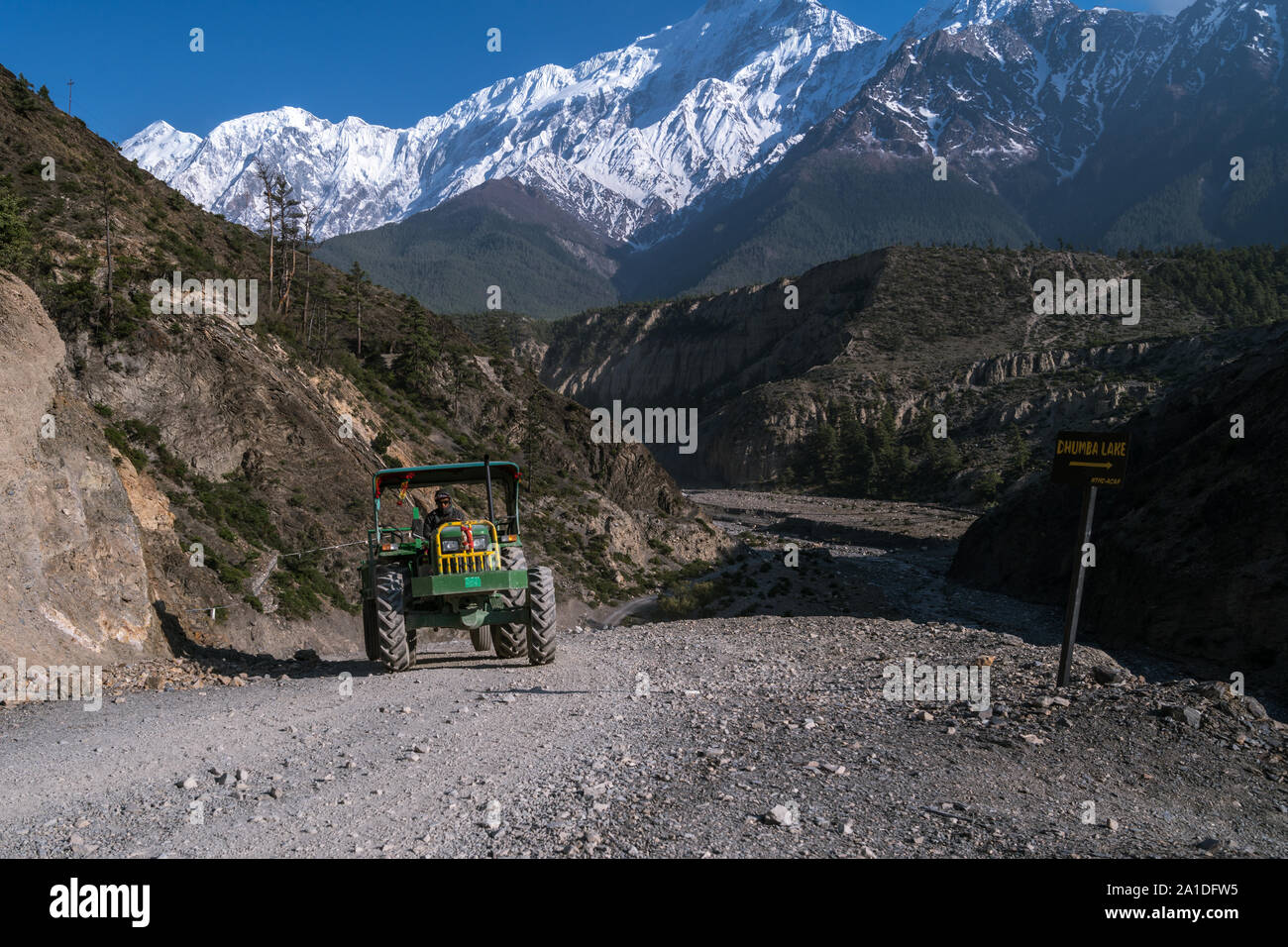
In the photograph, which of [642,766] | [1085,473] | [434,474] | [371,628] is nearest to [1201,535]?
[1085,473]

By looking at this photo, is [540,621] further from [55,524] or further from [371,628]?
[55,524]

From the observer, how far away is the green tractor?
12.3 m

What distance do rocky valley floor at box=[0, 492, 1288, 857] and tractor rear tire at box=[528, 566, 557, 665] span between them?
649 millimetres

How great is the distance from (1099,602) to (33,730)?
27396mm

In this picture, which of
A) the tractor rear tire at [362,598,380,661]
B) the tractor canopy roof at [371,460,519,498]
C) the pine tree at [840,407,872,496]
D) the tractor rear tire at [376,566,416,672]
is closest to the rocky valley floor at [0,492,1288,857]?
the tractor rear tire at [376,566,416,672]

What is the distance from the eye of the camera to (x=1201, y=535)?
80.2ft

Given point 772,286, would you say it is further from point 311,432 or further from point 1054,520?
point 311,432

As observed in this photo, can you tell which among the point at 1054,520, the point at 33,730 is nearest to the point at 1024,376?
the point at 1054,520

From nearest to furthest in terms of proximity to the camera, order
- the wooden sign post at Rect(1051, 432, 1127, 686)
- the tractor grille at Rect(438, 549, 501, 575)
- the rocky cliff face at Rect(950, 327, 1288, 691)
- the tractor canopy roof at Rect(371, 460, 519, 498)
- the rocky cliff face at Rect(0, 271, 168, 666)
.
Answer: the wooden sign post at Rect(1051, 432, 1127, 686) < the rocky cliff face at Rect(0, 271, 168, 666) < the tractor grille at Rect(438, 549, 501, 575) < the tractor canopy roof at Rect(371, 460, 519, 498) < the rocky cliff face at Rect(950, 327, 1288, 691)

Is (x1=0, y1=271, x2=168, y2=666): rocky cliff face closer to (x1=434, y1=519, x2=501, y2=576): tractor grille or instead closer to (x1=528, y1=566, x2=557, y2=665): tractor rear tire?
(x1=434, y1=519, x2=501, y2=576): tractor grille

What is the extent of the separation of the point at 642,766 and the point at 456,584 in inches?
224

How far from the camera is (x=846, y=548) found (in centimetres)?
5662
